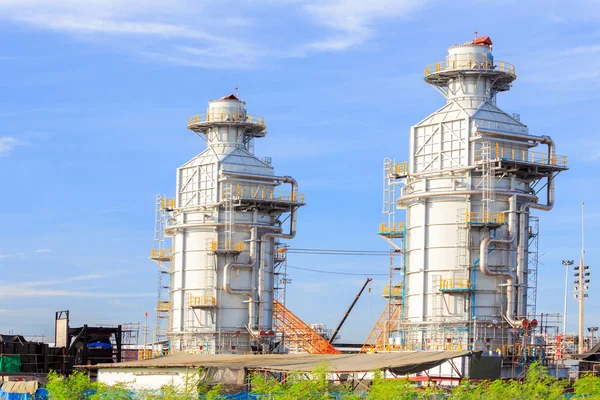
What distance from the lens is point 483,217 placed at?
69250 millimetres

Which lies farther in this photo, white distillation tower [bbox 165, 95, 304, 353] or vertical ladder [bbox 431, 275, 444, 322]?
white distillation tower [bbox 165, 95, 304, 353]

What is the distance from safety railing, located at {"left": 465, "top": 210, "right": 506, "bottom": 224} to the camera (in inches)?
2717

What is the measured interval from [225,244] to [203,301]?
15.7 ft

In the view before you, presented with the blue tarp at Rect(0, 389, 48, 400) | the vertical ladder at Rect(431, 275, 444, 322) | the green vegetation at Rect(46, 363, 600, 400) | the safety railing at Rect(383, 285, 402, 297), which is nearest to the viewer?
the green vegetation at Rect(46, 363, 600, 400)

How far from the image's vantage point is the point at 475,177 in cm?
7069

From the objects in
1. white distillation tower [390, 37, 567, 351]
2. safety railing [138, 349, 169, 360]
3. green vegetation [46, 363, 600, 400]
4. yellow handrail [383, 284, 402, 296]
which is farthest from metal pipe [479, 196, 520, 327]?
safety railing [138, 349, 169, 360]

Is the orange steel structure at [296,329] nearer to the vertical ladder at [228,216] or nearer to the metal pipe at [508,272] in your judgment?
the vertical ladder at [228,216]

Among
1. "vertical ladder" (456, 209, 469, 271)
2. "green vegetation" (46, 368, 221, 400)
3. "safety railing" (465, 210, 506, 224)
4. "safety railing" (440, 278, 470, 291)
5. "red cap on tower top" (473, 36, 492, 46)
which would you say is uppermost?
"red cap on tower top" (473, 36, 492, 46)

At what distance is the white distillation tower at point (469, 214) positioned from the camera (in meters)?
69.2

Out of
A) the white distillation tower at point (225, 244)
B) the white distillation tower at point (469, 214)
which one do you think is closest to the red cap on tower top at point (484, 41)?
the white distillation tower at point (469, 214)

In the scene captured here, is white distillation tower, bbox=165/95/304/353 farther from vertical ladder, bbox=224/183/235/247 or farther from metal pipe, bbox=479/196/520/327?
metal pipe, bbox=479/196/520/327

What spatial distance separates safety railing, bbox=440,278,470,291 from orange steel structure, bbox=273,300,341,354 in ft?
66.8

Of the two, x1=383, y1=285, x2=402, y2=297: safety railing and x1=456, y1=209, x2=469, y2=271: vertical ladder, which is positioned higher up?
→ x1=456, y1=209, x2=469, y2=271: vertical ladder

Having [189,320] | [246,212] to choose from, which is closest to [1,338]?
[189,320]
